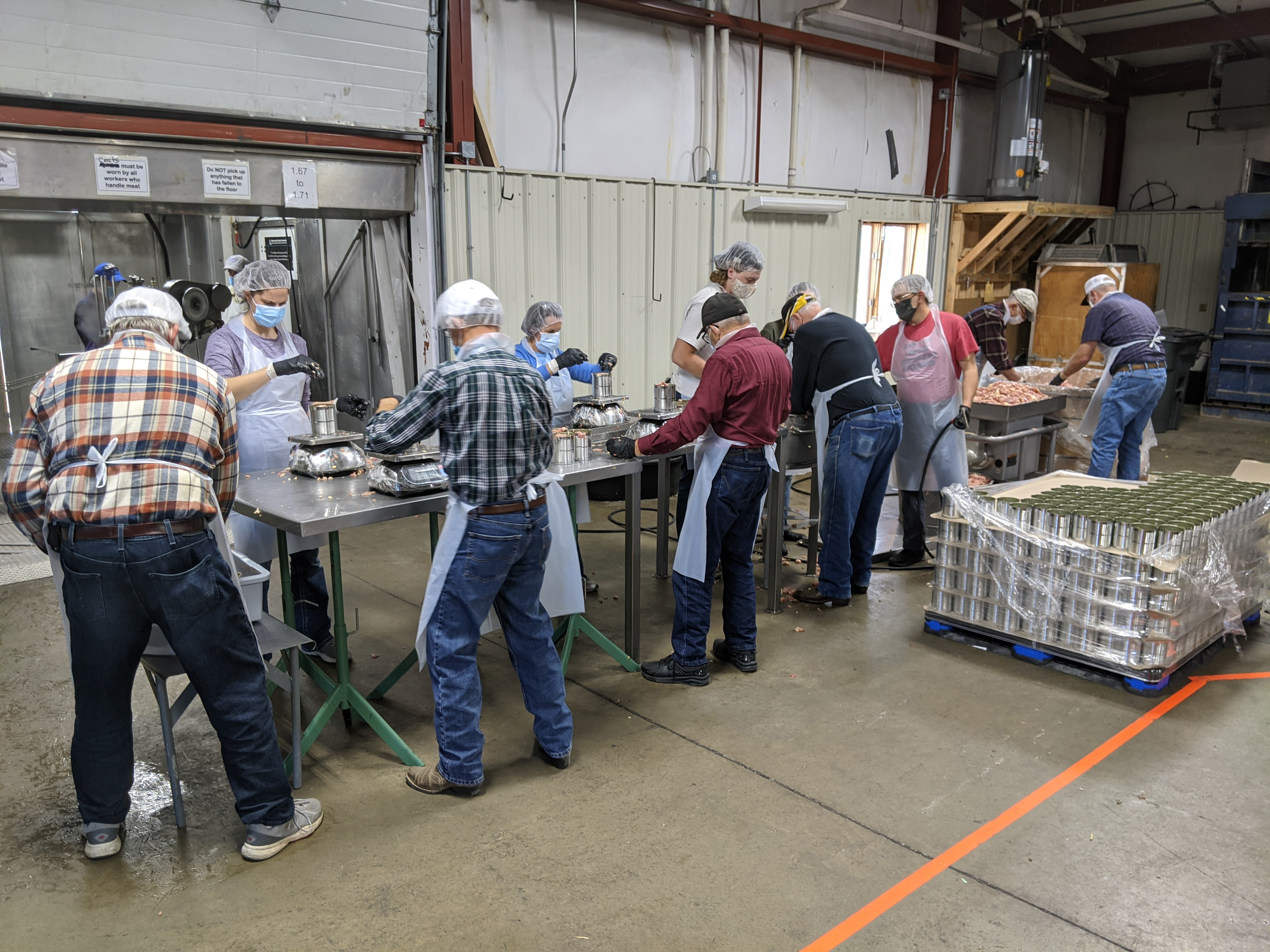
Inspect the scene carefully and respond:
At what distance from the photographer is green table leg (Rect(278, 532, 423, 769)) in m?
3.40

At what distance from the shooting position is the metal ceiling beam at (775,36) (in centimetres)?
739

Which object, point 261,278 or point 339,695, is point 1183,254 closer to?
point 261,278

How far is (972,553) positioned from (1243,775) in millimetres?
1395

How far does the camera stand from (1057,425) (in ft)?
23.8

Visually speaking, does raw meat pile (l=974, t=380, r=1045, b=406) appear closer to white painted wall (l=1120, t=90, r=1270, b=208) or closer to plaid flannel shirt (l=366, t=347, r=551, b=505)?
plaid flannel shirt (l=366, t=347, r=551, b=505)

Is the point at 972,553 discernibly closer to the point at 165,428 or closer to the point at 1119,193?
the point at 165,428

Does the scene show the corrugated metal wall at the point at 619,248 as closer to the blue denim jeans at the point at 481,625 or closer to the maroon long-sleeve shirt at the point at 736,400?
the maroon long-sleeve shirt at the point at 736,400

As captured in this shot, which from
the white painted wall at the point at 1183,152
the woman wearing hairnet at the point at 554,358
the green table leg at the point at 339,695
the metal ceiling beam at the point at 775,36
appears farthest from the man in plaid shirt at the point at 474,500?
the white painted wall at the point at 1183,152

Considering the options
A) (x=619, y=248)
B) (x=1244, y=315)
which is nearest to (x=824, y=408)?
(x=619, y=248)

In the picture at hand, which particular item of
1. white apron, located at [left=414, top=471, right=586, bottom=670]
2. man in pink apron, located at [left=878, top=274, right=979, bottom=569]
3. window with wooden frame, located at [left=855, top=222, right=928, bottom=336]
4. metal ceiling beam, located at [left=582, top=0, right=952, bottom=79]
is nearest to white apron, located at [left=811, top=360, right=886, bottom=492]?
man in pink apron, located at [left=878, top=274, right=979, bottom=569]

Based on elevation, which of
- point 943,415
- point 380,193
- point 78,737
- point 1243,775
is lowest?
point 1243,775

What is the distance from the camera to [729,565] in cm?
411

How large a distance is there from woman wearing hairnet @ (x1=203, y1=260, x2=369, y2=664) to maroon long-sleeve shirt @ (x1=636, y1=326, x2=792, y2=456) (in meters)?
1.26

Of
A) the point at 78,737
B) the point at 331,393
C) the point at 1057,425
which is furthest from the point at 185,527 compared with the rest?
the point at 1057,425
